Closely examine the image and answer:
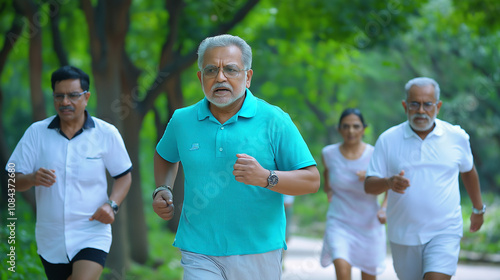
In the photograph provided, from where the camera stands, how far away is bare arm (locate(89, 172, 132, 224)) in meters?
5.59

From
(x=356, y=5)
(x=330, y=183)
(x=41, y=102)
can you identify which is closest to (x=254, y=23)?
(x=356, y=5)

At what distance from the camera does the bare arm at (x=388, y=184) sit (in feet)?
18.9

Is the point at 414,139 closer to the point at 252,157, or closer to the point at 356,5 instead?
the point at 252,157

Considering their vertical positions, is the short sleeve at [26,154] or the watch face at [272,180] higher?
the short sleeve at [26,154]

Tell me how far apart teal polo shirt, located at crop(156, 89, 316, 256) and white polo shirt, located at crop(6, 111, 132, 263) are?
1374mm

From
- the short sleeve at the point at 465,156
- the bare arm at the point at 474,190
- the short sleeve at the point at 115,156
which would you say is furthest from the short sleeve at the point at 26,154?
the bare arm at the point at 474,190

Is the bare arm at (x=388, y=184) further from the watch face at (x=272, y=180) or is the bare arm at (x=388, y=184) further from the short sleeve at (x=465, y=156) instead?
the watch face at (x=272, y=180)

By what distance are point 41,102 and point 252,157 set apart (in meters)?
8.29

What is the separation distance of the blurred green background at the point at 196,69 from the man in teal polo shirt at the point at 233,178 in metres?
3.27

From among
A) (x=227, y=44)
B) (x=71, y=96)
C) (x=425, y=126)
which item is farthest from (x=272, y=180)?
(x=425, y=126)

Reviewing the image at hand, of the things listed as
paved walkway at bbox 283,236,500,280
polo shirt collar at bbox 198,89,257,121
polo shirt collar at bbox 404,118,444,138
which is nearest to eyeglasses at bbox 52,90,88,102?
polo shirt collar at bbox 198,89,257,121

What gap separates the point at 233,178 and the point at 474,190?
3.06 m

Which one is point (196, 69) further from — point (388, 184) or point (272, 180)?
point (272, 180)

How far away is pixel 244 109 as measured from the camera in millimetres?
4477
